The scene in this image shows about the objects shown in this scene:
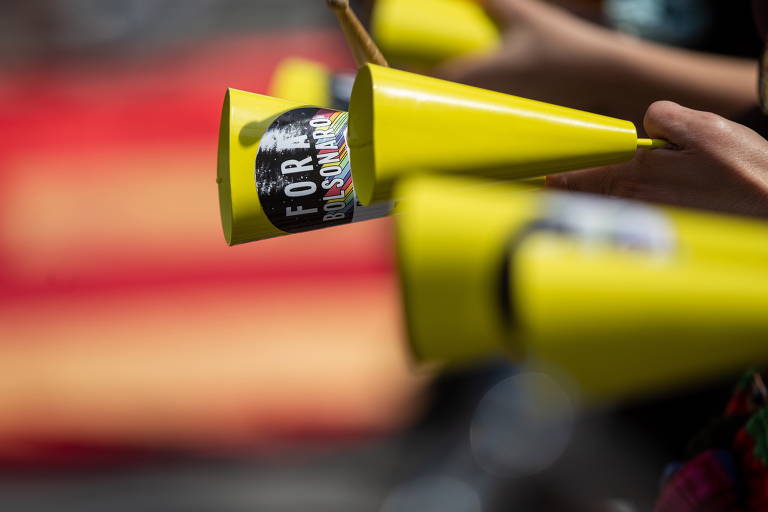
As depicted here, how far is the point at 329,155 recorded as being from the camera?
407 mm

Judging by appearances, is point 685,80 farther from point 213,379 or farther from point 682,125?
point 213,379

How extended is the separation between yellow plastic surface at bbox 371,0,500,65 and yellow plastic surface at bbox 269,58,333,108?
0.08 meters

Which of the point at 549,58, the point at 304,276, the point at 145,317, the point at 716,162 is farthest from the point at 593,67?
the point at 145,317

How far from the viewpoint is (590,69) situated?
26.2 inches

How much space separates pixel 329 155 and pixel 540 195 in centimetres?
14

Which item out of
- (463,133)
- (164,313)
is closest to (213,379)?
(164,313)

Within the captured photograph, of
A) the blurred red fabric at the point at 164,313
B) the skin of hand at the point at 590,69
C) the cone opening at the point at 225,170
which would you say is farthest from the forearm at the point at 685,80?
the blurred red fabric at the point at 164,313

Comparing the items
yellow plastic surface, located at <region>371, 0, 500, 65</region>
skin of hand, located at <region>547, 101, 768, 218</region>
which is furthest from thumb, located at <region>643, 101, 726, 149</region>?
yellow plastic surface, located at <region>371, 0, 500, 65</region>

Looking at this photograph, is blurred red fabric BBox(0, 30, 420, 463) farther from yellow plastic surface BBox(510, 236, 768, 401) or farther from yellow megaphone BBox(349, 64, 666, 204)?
yellow plastic surface BBox(510, 236, 768, 401)

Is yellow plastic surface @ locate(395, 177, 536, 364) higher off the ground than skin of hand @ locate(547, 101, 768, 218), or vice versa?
yellow plastic surface @ locate(395, 177, 536, 364)

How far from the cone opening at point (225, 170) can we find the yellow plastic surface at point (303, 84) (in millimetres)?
142

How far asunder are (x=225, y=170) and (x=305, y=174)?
50mm

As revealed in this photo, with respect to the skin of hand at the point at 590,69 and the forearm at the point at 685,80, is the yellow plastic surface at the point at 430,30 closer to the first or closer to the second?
the skin of hand at the point at 590,69

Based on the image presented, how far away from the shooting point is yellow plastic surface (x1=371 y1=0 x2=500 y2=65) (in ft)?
2.33
